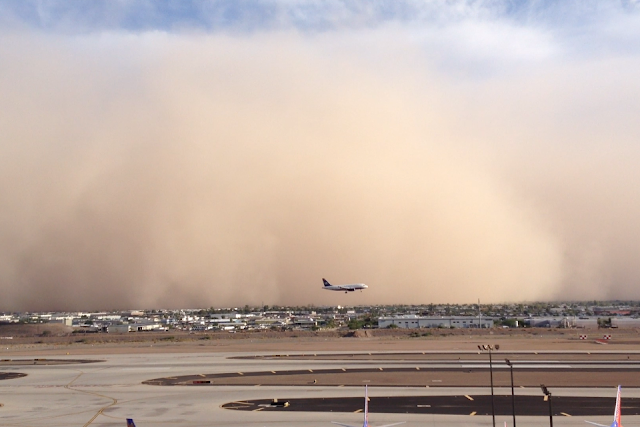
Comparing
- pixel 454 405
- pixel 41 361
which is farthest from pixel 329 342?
pixel 454 405

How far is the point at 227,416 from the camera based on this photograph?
27828mm

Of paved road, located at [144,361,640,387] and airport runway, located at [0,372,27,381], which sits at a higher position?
paved road, located at [144,361,640,387]

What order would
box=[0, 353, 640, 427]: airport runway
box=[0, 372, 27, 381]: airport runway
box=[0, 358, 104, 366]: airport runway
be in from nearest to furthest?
box=[0, 353, 640, 427]: airport runway < box=[0, 372, 27, 381]: airport runway < box=[0, 358, 104, 366]: airport runway

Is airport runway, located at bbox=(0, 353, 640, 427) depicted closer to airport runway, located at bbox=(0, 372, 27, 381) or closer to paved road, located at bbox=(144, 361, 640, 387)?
airport runway, located at bbox=(0, 372, 27, 381)

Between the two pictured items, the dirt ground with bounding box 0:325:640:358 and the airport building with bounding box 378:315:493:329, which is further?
the airport building with bounding box 378:315:493:329

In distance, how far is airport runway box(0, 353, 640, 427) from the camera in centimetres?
2645

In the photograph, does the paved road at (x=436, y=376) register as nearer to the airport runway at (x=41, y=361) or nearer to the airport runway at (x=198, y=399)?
the airport runway at (x=198, y=399)

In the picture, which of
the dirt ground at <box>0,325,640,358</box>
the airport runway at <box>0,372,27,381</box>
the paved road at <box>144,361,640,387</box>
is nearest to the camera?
the paved road at <box>144,361,640,387</box>

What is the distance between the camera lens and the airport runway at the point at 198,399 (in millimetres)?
26453

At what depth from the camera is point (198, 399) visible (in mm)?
32406

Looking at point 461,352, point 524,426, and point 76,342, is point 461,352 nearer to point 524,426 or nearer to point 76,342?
point 524,426

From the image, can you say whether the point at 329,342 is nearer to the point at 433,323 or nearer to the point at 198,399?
the point at 433,323

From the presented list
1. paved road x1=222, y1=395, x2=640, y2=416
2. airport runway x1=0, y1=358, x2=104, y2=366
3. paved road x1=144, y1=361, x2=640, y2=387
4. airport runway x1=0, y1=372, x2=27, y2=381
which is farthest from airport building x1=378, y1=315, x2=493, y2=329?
paved road x1=222, y1=395, x2=640, y2=416

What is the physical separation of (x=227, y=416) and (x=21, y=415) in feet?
32.1
